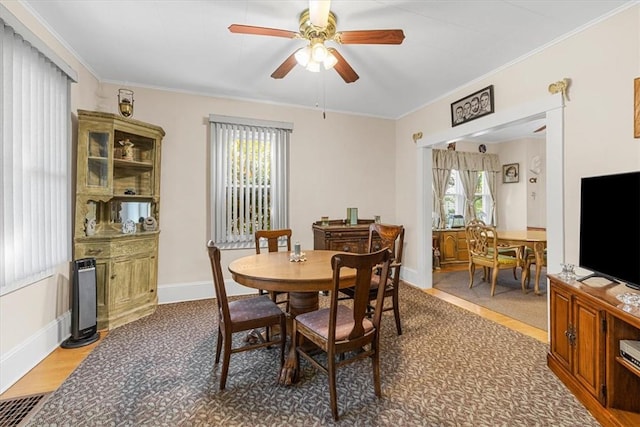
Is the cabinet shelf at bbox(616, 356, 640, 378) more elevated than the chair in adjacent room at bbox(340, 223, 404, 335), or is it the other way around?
the chair in adjacent room at bbox(340, 223, 404, 335)

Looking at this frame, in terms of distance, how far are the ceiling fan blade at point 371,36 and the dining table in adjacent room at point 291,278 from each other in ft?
5.46

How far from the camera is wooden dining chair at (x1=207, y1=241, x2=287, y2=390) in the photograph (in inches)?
78.4

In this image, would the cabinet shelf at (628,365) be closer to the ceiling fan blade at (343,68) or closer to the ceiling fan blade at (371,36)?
the ceiling fan blade at (371,36)

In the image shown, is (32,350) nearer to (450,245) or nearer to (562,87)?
(562,87)

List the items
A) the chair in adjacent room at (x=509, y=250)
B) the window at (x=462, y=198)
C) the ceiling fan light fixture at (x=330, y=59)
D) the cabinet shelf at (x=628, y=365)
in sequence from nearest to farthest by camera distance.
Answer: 1. the cabinet shelf at (x=628, y=365)
2. the ceiling fan light fixture at (x=330, y=59)
3. the chair in adjacent room at (x=509, y=250)
4. the window at (x=462, y=198)

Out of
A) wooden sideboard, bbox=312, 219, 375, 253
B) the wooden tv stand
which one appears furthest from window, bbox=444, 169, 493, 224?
the wooden tv stand

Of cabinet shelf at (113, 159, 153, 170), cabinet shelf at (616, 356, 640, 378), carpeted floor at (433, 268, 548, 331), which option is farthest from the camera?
carpeted floor at (433, 268, 548, 331)

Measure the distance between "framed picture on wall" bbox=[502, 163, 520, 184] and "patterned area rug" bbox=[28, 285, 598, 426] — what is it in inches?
181

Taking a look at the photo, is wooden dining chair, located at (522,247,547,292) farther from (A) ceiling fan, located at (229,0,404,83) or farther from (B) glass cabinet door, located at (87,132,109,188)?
(B) glass cabinet door, located at (87,132,109,188)

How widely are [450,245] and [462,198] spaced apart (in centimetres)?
127

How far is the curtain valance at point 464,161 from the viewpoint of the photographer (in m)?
6.20

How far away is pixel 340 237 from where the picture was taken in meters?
4.25

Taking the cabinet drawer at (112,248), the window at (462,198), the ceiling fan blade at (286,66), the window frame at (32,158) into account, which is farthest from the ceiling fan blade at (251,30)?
the window at (462,198)

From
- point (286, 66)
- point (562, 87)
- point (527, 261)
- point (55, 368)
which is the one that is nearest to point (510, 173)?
point (527, 261)
